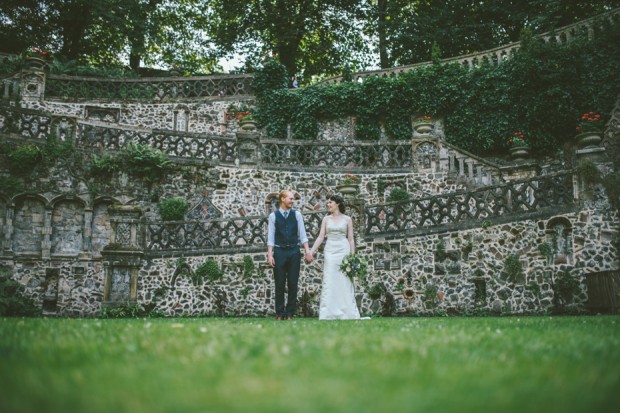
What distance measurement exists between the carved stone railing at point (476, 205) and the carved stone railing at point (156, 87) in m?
14.4

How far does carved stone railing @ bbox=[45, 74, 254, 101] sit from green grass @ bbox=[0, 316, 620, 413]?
2245 centimetres

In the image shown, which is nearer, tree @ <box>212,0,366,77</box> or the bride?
the bride

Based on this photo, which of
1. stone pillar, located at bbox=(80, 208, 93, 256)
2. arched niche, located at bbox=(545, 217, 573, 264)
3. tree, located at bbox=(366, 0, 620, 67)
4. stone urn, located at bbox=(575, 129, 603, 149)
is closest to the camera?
arched niche, located at bbox=(545, 217, 573, 264)

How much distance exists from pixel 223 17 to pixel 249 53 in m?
2.60

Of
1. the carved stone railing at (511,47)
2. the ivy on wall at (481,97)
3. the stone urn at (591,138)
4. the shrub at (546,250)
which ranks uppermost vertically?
the carved stone railing at (511,47)

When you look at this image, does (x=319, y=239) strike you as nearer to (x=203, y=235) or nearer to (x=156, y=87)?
(x=203, y=235)

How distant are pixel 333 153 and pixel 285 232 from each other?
416 inches

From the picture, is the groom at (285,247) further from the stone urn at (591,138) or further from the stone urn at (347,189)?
the stone urn at (591,138)

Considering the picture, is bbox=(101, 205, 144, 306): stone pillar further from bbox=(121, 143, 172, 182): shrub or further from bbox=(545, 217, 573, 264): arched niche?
bbox=(545, 217, 573, 264): arched niche

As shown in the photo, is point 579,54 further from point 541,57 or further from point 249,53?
point 249,53

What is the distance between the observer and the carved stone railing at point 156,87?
24.5 meters

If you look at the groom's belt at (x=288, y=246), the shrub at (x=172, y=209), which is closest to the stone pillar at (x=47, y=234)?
the shrub at (x=172, y=209)

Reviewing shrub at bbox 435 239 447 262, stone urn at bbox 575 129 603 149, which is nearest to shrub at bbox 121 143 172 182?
shrub at bbox 435 239 447 262

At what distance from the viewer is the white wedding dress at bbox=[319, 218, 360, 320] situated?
9648 millimetres
